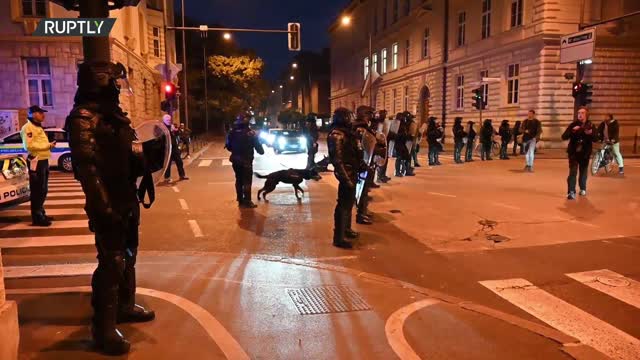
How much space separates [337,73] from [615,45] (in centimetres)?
5296

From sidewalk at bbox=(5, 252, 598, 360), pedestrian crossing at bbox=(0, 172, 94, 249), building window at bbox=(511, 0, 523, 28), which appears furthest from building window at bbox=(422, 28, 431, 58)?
sidewalk at bbox=(5, 252, 598, 360)

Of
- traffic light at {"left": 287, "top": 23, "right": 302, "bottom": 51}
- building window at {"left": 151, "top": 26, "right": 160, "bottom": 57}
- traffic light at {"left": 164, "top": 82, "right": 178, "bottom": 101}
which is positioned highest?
building window at {"left": 151, "top": 26, "right": 160, "bottom": 57}

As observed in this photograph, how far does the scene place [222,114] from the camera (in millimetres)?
59219

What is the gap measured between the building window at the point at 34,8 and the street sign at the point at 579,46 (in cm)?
2233

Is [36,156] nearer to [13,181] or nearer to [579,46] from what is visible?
[13,181]

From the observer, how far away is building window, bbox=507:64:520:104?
3203 cm

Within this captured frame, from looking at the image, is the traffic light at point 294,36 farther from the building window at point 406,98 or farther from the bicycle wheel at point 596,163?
the building window at point 406,98

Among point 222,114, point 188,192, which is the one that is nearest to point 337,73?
point 222,114

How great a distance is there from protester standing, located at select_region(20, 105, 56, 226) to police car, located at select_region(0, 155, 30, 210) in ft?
0.97

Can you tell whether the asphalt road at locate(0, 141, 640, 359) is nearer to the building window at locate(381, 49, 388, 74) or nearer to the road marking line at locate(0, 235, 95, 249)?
the road marking line at locate(0, 235, 95, 249)

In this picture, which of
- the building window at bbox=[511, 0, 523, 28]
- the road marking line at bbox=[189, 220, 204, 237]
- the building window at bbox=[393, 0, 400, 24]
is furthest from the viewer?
the building window at bbox=[393, 0, 400, 24]

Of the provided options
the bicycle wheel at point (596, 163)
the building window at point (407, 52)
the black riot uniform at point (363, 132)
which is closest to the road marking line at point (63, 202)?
the black riot uniform at point (363, 132)

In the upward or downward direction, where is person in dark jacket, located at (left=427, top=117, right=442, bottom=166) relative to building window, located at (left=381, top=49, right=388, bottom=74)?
downward

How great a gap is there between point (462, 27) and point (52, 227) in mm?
36479
